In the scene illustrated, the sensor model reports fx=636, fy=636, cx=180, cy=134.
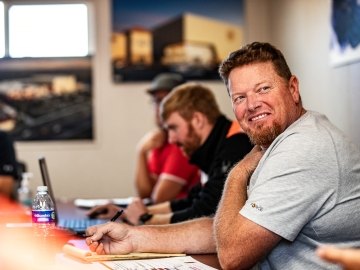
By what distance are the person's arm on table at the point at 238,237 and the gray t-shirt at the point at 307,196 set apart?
2cm

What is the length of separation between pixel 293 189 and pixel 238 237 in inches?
6.9

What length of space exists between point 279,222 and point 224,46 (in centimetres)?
425

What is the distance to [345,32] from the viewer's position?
3498mm

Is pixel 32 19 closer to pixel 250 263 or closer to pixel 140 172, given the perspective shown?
pixel 140 172

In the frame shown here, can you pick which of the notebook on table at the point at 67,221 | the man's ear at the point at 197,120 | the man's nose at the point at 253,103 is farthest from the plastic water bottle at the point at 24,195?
the man's nose at the point at 253,103

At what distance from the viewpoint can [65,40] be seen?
5652mm

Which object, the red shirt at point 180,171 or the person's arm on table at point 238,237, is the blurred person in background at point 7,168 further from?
the person's arm on table at point 238,237

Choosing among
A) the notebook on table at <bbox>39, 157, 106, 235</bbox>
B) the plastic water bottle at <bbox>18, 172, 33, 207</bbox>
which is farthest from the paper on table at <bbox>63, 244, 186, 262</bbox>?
the plastic water bottle at <bbox>18, 172, 33, 207</bbox>

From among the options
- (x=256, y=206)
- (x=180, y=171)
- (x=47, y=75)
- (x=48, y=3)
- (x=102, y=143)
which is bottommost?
(x=102, y=143)

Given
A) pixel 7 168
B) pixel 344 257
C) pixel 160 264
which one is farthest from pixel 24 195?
pixel 344 257

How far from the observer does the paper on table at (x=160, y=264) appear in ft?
5.31

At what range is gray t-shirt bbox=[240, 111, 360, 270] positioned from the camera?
1491mm

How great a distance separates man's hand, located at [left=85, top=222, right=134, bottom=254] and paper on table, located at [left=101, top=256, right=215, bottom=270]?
0.10 meters

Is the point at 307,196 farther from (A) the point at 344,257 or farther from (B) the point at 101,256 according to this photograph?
(A) the point at 344,257
